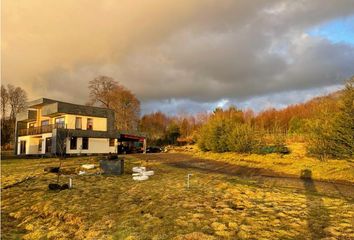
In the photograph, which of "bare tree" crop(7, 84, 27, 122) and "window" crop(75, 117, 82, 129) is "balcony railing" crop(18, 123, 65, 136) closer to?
"window" crop(75, 117, 82, 129)

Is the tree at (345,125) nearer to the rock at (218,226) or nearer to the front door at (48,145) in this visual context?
the rock at (218,226)

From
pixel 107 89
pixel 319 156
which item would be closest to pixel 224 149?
pixel 319 156

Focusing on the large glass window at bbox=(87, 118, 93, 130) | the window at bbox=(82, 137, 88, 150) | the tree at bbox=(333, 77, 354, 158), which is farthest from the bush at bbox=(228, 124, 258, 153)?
the large glass window at bbox=(87, 118, 93, 130)

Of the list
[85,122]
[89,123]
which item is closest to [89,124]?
[89,123]

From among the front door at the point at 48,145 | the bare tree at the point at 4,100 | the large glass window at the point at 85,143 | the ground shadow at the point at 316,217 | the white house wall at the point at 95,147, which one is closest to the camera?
the ground shadow at the point at 316,217

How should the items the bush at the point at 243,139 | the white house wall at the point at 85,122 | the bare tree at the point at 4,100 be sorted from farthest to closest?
the bare tree at the point at 4,100
the white house wall at the point at 85,122
the bush at the point at 243,139

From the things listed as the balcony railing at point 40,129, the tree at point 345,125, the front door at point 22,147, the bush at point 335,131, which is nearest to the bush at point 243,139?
the bush at point 335,131

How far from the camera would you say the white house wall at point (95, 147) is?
3650 cm

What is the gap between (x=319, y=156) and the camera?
62.4 feet

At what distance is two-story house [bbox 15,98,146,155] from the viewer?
36188 millimetres

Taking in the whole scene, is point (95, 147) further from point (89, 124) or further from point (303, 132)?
point (303, 132)

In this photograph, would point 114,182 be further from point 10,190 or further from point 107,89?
point 107,89

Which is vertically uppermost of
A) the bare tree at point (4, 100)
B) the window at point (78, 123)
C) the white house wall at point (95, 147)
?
the bare tree at point (4, 100)

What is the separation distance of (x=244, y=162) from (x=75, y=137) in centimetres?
2179
